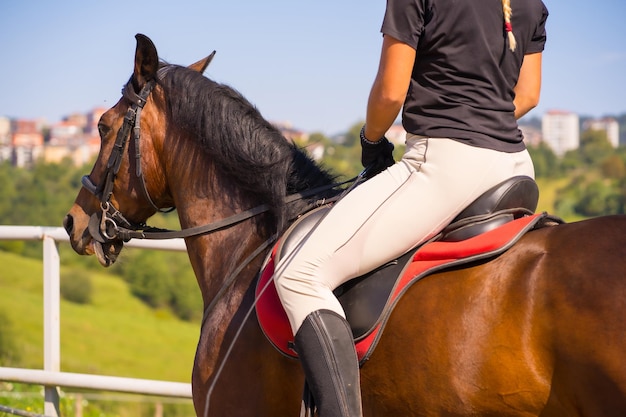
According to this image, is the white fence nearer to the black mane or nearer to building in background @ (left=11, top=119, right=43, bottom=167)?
the black mane

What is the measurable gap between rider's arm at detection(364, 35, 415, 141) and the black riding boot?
814 millimetres

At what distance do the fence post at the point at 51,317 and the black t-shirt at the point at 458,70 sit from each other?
3230mm

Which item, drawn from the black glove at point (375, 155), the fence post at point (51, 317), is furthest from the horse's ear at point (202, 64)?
the fence post at point (51, 317)

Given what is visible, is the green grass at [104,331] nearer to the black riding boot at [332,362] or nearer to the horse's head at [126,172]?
the horse's head at [126,172]

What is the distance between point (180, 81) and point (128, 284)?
8467 cm

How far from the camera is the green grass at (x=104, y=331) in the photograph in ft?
205

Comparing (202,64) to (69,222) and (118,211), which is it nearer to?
(118,211)

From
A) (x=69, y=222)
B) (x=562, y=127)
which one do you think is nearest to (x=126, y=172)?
(x=69, y=222)

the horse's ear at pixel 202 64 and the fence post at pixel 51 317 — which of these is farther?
the fence post at pixel 51 317

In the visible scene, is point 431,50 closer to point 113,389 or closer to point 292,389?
point 292,389

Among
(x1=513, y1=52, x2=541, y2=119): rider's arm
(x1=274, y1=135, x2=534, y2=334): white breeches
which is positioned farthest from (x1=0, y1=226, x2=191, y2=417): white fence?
(x1=513, y1=52, x2=541, y2=119): rider's arm

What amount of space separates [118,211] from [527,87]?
6.80ft

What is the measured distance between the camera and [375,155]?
330 centimetres

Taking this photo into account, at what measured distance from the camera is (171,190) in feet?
12.7
